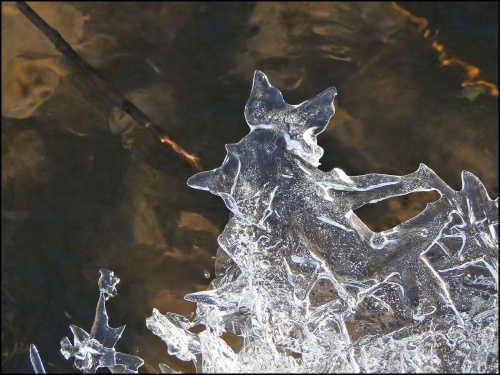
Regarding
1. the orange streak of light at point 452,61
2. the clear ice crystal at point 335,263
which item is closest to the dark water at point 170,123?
the orange streak of light at point 452,61

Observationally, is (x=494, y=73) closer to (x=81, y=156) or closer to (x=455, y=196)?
(x=455, y=196)

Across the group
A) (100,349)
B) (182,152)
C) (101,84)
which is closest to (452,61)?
(182,152)

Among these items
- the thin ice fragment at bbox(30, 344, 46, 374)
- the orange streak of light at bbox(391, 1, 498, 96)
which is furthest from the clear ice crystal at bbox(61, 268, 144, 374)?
the orange streak of light at bbox(391, 1, 498, 96)

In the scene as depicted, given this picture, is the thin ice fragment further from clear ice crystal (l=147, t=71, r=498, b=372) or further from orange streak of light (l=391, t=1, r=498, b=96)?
orange streak of light (l=391, t=1, r=498, b=96)

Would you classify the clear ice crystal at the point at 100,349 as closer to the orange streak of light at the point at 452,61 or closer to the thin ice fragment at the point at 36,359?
the thin ice fragment at the point at 36,359

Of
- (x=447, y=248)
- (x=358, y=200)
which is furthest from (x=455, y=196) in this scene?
(x=358, y=200)

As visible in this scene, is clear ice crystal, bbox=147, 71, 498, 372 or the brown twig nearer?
clear ice crystal, bbox=147, 71, 498, 372
